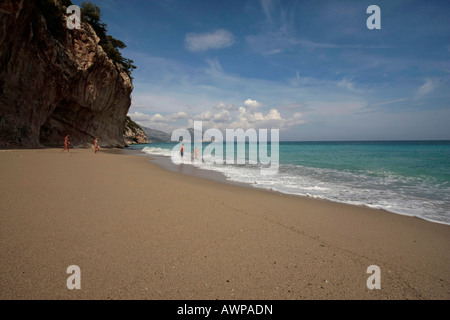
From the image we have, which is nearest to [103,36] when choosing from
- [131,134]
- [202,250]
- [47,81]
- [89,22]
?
[89,22]

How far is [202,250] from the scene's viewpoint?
9.15 ft

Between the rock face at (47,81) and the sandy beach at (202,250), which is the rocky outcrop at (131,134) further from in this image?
the sandy beach at (202,250)

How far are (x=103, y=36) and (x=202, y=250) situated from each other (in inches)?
1713

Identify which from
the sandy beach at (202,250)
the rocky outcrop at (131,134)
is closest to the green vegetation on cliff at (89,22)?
the sandy beach at (202,250)

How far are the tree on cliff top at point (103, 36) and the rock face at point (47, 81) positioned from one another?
7.97ft

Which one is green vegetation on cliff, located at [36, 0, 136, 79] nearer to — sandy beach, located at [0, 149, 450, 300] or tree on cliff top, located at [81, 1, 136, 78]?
tree on cliff top, located at [81, 1, 136, 78]

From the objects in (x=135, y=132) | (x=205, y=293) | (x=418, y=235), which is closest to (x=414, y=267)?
(x=418, y=235)

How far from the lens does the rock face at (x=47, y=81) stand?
15.5 meters

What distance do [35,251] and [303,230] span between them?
162 inches

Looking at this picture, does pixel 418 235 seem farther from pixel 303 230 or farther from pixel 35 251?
pixel 35 251

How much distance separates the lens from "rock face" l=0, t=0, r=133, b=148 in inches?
611

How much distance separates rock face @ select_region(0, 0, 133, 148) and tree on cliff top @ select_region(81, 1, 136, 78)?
2.43m

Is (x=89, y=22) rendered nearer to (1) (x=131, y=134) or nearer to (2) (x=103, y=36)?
(2) (x=103, y=36)

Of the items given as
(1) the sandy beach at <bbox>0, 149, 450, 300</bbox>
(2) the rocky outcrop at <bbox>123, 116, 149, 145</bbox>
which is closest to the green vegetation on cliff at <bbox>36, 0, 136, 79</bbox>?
(1) the sandy beach at <bbox>0, 149, 450, 300</bbox>
